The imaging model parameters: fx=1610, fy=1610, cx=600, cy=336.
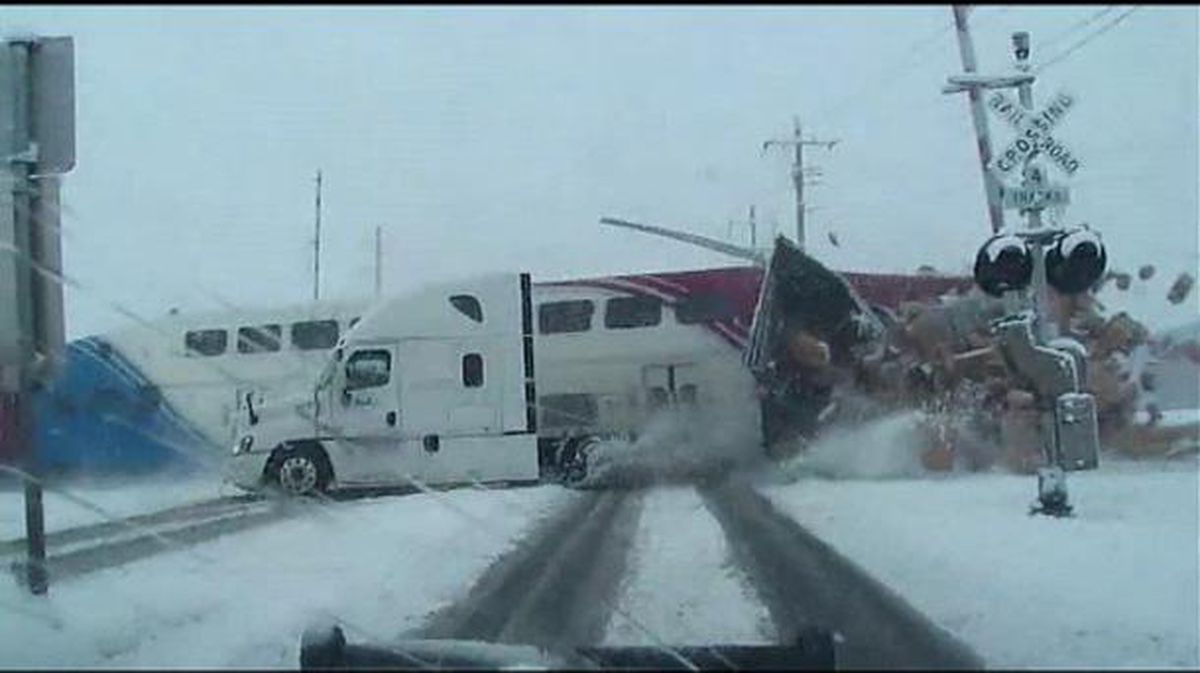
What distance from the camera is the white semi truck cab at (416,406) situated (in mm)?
6906

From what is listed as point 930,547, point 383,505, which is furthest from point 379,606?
point 930,547

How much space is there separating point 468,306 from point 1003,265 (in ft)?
8.18

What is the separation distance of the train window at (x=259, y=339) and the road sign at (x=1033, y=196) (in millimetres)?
2888

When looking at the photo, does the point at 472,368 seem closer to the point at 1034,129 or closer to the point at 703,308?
the point at 703,308

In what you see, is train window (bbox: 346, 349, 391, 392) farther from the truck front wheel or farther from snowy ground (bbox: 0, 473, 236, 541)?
snowy ground (bbox: 0, 473, 236, 541)

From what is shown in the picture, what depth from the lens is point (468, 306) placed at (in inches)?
278

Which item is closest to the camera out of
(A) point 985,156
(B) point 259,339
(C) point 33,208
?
(C) point 33,208

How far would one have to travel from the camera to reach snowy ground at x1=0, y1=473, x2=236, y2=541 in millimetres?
5789

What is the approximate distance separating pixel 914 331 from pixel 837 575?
0.99m

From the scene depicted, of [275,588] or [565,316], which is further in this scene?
[565,316]

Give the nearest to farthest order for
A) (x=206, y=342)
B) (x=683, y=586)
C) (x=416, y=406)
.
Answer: (x=683, y=586) → (x=206, y=342) → (x=416, y=406)

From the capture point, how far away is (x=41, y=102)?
5785 millimetres

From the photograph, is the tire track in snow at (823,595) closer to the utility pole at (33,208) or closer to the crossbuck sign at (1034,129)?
the crossbuck sign at (1034,129)

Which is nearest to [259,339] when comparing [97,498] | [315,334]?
[315,334]
